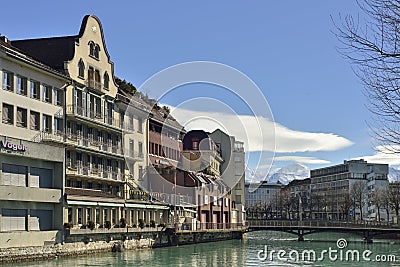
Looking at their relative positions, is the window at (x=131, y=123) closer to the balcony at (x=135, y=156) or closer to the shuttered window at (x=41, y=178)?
the balcony at (x=135, y=156)

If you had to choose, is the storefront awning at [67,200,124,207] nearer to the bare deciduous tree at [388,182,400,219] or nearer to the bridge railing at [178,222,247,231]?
the bridge railing at [178,222,247,231]

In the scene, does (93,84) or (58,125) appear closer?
(58,125)

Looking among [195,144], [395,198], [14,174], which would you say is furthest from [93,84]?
[395,198]

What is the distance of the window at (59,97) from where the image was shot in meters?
54.3

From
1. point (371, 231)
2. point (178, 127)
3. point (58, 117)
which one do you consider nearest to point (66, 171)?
point (58, 117)

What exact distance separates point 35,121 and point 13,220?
30.3 feet

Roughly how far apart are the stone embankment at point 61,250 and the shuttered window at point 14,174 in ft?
14.3

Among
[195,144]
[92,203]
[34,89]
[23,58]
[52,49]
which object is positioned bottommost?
[92,203]

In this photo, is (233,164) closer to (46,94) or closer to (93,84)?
(93,84)

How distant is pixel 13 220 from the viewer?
4494 centimetres

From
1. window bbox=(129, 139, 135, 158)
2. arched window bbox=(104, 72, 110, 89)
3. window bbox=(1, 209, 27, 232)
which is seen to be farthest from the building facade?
window bbox=(1, 209, 27, 232)

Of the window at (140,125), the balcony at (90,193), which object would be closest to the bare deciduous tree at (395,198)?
the window at (140,125)

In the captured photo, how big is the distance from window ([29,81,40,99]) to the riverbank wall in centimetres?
1051

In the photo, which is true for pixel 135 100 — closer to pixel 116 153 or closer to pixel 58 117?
pixel 116 153
